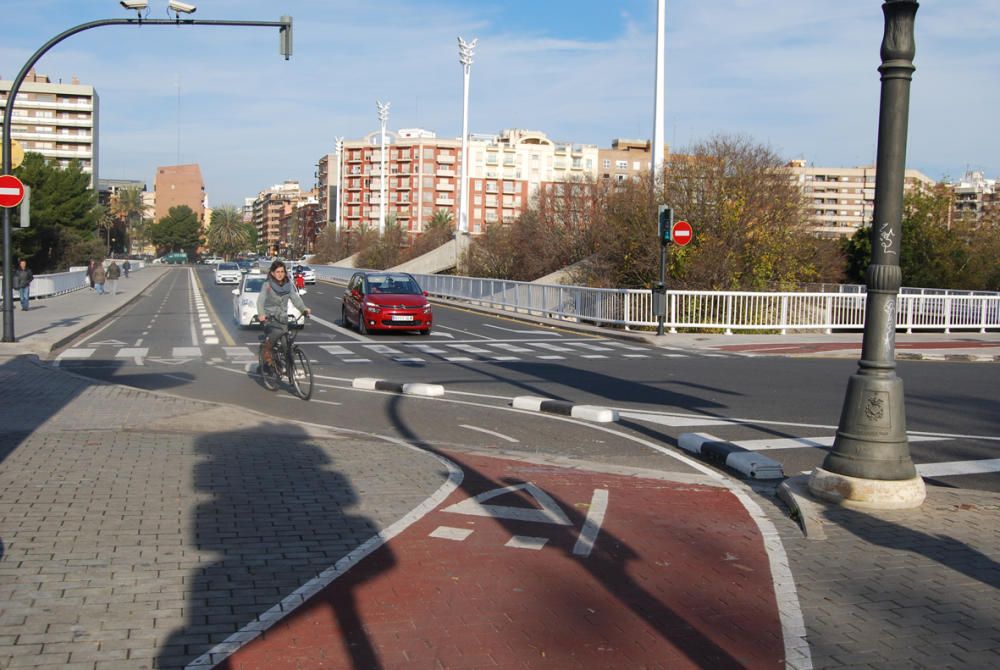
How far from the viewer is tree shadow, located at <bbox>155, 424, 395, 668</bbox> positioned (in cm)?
451

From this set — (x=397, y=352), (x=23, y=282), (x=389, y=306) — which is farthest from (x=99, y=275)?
(x=397, y=352)

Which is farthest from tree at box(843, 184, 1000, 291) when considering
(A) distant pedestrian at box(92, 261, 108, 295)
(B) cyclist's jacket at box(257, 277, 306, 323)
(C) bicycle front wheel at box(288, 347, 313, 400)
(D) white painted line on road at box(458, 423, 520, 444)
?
(D) white painted line on road at box(458, 423, 520, 444)

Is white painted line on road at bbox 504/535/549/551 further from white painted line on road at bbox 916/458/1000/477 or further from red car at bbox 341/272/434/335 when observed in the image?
red car at bbox 341/272/434/335

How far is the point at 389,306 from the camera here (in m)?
24.2

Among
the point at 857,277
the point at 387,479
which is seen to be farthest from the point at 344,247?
the point at 387,479

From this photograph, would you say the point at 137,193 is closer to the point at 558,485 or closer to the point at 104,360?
the point at 104,360

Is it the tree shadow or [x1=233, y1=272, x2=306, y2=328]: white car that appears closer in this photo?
the tree shadow

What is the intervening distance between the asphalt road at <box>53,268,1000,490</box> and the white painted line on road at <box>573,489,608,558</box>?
68.3 inches

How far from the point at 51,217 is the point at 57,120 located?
56.6 meters

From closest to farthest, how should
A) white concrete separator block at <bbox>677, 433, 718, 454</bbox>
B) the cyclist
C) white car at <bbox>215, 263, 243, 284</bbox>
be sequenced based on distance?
white concrete separator block at <bbox>677, 433, 718, 454</bbox>
the cyclist
white car at <bbox>215, 263, 243, 284</bbox>

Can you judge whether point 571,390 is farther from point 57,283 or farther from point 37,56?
point 57,283

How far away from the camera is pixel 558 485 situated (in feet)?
25.4

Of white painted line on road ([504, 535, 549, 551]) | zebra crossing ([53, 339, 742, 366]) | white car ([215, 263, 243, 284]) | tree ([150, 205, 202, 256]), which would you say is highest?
tree ([150, 205, 202, 256])

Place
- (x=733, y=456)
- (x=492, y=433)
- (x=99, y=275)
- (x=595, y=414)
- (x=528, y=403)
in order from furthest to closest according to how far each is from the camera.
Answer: (x=99, y=275), (x=528, y=403), (x=595, y=414), (x=492, y=433), (x=733, y=456)
